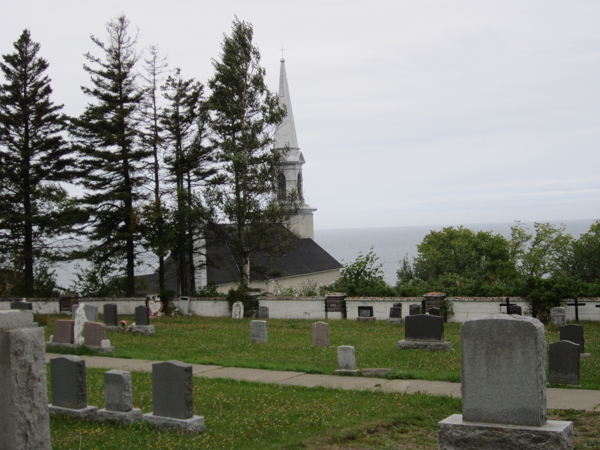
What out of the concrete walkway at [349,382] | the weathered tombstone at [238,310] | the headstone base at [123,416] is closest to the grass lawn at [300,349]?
the concrete walkway at [349,382]

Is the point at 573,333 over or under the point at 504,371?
under

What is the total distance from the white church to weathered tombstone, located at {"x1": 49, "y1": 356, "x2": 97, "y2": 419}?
27984 mm

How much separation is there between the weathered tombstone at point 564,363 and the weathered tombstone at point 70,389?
807 cm

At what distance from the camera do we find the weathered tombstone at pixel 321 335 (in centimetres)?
1767

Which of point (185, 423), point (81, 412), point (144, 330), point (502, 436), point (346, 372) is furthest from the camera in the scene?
point (144, 330)

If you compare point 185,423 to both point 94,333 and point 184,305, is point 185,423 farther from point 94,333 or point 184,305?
point 184,305

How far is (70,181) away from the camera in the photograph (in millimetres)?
34625

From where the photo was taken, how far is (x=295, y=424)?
887 cm

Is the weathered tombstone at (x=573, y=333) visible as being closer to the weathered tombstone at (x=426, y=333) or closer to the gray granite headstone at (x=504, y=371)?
the weathered tombstone at (x=426, y=333)

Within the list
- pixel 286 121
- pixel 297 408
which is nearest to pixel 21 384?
pixel 297 408

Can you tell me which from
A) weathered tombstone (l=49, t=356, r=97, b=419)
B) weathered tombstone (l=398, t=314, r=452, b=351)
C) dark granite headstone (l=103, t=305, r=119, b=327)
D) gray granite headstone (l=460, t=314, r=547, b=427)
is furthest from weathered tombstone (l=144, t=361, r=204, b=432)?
dark granite headstone (l=103, t=305, r=119, b=327)

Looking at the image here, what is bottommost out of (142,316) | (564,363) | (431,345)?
(431,345)

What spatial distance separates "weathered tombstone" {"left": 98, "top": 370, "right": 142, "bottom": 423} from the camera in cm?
920

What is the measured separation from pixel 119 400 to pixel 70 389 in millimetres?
934
